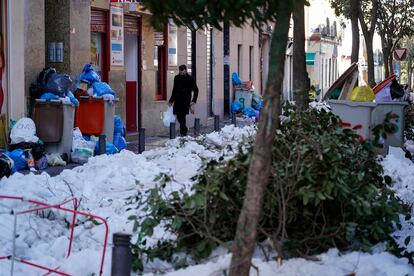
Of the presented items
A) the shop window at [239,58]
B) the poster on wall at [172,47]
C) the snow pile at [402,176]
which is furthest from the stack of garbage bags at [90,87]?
the shop window at [239,58]

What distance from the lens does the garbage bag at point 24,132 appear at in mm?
15062

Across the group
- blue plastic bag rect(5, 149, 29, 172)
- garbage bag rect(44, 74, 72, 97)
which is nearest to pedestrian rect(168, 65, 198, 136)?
garbage bag rect(44, 74, 72, 97)

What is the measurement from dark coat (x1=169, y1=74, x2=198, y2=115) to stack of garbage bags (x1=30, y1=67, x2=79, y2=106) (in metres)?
4.05

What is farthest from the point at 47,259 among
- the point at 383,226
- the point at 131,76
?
the point at 131,76

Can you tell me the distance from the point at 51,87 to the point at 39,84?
1.05 ft

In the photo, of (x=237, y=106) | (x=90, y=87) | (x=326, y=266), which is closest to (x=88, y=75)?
(x=90, y=87)

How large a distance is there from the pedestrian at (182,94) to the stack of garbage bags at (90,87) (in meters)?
2.67

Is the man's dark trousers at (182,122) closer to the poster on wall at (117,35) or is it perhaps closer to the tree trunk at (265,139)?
the poster on wall at (117,35)

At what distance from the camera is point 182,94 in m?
20.4

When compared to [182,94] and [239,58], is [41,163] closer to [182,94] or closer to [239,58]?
[182,94]

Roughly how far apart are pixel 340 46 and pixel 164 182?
59.7 m

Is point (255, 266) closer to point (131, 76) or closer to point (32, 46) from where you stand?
point (32, 46)

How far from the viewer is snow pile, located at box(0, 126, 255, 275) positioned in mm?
7461

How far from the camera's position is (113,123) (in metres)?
18.2
